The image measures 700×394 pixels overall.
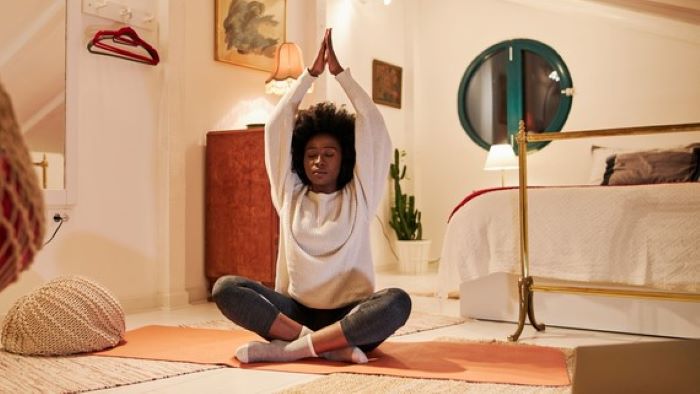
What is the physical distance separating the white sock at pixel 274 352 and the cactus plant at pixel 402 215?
12.2 ft

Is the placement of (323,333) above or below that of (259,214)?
below

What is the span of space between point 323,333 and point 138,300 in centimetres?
182

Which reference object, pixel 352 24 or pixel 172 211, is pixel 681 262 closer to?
pixel 172 211

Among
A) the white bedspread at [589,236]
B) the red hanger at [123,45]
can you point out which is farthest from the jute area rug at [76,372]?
the red hanger at [123,45]

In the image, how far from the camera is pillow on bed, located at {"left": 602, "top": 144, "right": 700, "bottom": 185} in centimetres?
434

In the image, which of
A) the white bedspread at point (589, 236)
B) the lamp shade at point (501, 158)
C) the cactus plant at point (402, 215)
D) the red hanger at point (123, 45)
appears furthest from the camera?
the cactus plant at point (402, 215)

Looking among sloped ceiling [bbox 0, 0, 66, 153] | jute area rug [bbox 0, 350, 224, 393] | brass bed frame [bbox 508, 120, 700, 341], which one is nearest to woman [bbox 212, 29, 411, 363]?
jute area rug [bbox 0, 350, 224, 393]

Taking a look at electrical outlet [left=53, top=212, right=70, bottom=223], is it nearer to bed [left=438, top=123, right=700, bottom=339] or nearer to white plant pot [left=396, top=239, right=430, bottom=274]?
bed [left=438, top=123, right=700, bottom=339]

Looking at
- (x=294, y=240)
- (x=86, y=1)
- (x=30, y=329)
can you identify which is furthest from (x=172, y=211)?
(x=294, y=240)

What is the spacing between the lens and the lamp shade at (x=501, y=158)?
5586 millimetres

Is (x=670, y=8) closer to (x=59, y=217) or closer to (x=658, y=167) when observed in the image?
(x=658, y=167)

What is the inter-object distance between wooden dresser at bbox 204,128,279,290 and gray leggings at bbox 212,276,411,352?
1480mm

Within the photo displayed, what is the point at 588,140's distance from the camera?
554cm

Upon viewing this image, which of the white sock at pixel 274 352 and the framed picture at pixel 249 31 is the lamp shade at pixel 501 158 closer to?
the framed picture at pixel 249 31
